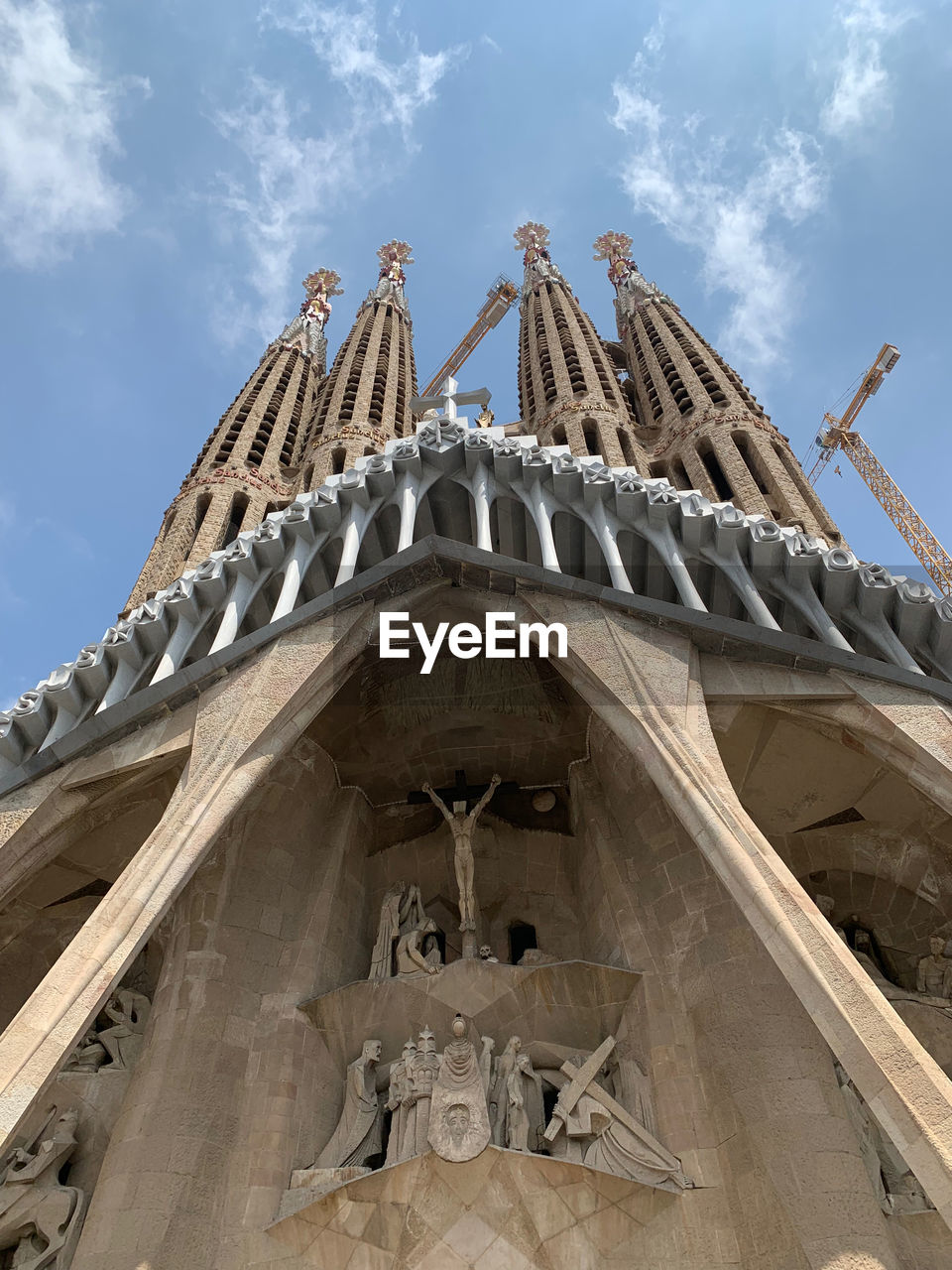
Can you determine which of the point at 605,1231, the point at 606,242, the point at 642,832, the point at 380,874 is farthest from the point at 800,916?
the point at 606,242

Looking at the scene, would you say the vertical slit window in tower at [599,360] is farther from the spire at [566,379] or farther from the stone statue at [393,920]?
the stone statue at [393,920]

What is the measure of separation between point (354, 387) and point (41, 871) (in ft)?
54.3

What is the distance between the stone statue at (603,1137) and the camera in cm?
723

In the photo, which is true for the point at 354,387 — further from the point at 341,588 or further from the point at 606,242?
the point at 341,588

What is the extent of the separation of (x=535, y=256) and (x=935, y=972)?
29583 mm

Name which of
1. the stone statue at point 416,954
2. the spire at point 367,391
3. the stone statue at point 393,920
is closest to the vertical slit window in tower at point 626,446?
the spire at point 367,391

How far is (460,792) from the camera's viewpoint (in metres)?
10.9

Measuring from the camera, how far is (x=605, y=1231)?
7086 millimetres

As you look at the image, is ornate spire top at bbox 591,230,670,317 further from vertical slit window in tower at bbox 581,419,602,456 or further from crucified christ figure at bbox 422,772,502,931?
crucified christ figure at bbox 422,772,502,931

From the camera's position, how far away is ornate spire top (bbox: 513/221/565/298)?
102ft

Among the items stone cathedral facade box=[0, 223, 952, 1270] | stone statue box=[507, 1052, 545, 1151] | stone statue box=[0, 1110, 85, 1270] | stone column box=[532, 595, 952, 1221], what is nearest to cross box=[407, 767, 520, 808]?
stone cathedral facade box=[0, 223, 952, 1270]

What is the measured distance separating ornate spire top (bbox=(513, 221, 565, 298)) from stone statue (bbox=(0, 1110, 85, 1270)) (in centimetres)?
2784

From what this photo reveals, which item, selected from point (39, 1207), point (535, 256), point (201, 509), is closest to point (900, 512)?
point (535, 256)

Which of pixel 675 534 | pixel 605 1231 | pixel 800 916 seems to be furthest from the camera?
pixel 675 534
